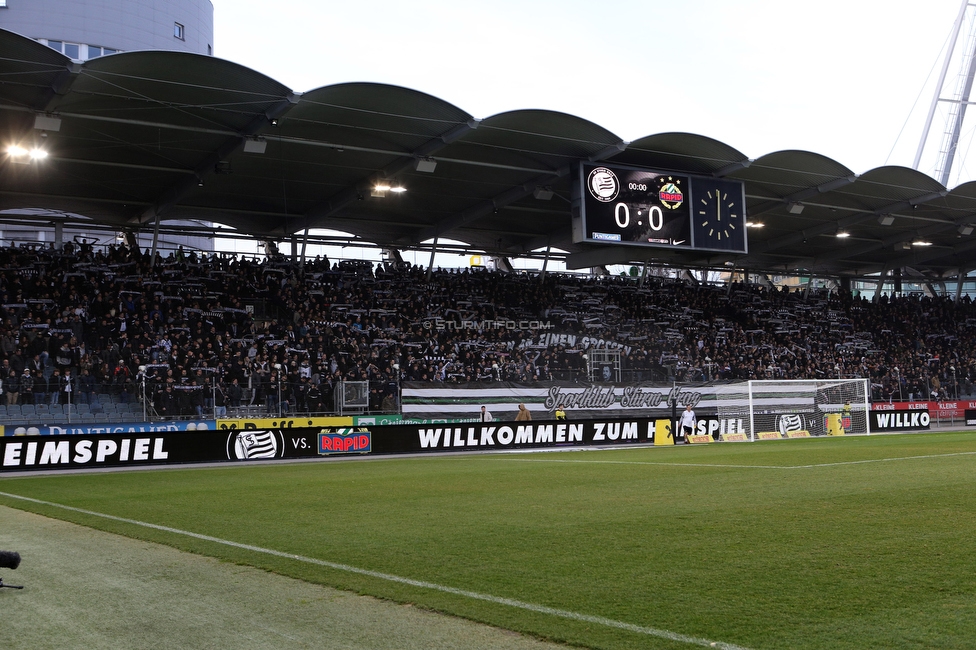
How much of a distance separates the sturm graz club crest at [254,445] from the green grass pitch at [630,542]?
25.3 feet

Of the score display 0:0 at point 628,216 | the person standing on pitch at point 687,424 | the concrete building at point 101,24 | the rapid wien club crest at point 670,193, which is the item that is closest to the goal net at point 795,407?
the person standing on pitch at point 687,424

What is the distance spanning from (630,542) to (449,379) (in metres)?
26.6

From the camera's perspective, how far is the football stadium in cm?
624

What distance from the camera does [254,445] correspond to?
1020 inches

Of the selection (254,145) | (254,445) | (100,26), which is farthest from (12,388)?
(100,26)

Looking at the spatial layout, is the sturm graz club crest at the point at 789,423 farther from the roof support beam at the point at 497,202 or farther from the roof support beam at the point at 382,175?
the roof support beam at the point at 382,175

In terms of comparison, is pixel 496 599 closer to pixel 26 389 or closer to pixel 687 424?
pixel 26 389

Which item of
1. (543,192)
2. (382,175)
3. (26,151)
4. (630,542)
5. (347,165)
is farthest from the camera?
(543,192)

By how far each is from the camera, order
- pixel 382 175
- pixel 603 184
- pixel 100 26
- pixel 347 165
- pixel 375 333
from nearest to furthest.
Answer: pixel 603 184, pixel 347 165, pixel 382 175, pixel 375 333, pixel 100 26

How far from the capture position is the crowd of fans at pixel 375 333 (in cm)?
2909

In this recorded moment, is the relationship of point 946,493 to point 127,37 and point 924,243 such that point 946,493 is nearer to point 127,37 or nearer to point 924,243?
point 924,243

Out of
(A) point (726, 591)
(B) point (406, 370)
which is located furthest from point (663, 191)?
(A) point (726, 591)

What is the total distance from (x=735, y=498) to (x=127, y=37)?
65.1m

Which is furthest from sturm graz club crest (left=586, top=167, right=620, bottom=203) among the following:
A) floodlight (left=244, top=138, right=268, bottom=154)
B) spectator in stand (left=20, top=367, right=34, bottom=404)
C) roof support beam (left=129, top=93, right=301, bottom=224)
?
spectator in stand (left=20, top=367, right=34, bottom=404)
